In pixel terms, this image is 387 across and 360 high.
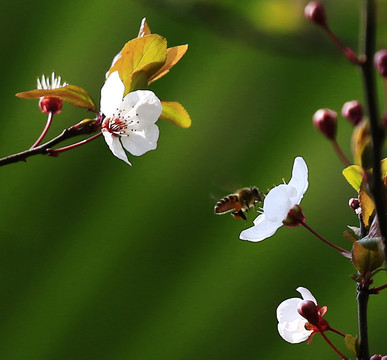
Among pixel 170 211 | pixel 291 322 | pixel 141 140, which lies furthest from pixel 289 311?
pixel 170 211

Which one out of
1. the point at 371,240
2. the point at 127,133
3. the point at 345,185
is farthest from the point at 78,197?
the point at 371,240

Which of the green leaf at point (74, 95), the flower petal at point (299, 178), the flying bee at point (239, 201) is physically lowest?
the flower petal at point (299, 178)

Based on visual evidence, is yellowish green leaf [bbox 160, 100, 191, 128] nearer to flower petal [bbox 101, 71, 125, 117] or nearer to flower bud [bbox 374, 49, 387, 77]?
flower petal [bbox 101, 71, 125, 117]

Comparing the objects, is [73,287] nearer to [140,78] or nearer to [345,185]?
[345,185]

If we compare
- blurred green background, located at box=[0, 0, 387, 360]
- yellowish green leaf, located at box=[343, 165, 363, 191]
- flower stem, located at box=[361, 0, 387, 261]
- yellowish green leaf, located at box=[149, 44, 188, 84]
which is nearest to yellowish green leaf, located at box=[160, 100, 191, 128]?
yellowish green leaf, located at box=[149, 44, 188, 84]

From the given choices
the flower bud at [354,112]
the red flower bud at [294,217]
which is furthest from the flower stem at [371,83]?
the red flower bud at [294,217]

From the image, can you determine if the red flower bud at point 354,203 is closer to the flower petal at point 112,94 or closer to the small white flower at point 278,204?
the small white flower at point 278,204

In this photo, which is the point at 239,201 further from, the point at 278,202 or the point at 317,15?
the point at 317,15
